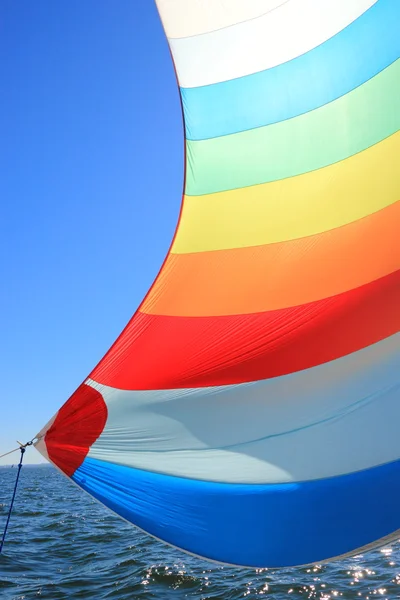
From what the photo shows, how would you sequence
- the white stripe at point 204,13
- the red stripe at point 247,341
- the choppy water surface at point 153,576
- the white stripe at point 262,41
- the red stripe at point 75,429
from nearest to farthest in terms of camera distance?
the red stripe at point 247,341 < the red stripe at point 75,429 < the white stripe at point 262,41 < the white stripe at point 204,13 < the choppy water surface at point 153,576

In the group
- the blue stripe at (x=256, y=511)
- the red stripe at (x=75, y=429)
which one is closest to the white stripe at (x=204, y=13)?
the red stripe at (x=75, y=429)

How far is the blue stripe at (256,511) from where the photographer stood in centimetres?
265

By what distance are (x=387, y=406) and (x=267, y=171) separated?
197 cm

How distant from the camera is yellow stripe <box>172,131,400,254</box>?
345cm

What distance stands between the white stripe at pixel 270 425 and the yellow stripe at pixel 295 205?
1.02 meters

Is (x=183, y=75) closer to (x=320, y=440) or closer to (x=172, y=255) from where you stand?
(x=172, y=255)

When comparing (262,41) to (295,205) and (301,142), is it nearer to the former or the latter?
(301,142)

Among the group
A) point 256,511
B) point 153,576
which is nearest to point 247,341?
point 256,511

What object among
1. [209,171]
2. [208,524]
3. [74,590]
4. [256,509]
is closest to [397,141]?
[209,171]

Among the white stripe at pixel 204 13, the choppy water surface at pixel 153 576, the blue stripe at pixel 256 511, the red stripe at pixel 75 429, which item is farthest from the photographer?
the choppy water surface at pixel 153 576

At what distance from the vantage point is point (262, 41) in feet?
13.3

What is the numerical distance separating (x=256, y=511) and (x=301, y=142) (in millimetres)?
2650

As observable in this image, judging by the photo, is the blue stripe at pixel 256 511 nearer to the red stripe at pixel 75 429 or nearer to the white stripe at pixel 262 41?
the red stripe at pixel 75 429

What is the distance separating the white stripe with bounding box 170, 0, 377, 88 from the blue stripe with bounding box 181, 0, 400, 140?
7cm
